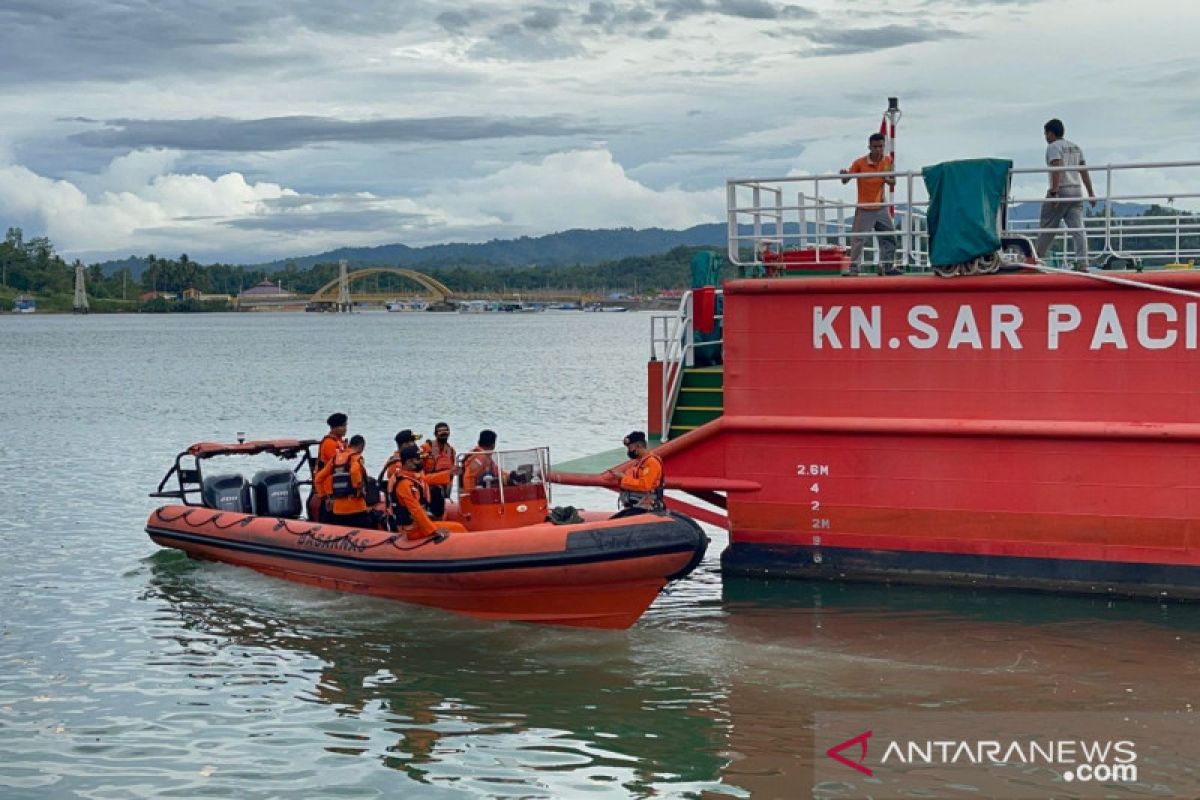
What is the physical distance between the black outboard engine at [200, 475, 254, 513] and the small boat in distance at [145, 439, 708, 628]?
0.45 metres

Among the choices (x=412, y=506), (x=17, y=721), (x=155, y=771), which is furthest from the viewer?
(x=412, y=506)

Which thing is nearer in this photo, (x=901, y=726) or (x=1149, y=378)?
(x=901, y=726)

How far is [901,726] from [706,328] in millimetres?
5652

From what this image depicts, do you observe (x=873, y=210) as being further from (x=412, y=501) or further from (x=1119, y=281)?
(x=412, y=501)

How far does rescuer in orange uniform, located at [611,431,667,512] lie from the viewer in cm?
1106

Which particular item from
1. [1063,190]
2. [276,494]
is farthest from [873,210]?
[276,494]

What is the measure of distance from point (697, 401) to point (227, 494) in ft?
15.9

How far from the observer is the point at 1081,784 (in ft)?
25.1

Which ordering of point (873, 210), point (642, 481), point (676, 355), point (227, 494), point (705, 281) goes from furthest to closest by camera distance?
point (227, 494)
point (705, 281)
point (676, 355)
point (873, 210)
point (642, 481)

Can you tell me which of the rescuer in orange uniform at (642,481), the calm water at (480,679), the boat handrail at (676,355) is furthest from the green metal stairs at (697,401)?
the rescuer in orange uniform at (642,481)

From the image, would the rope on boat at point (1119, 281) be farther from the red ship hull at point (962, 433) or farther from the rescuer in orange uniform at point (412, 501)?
the rescuer in orange uniform at point (412, 501)

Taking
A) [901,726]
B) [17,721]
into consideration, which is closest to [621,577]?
[901,726]

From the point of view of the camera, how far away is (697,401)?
1301 centimetres

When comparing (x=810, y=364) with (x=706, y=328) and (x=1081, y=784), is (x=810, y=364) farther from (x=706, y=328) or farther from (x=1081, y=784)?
(x=1081, y=784)
